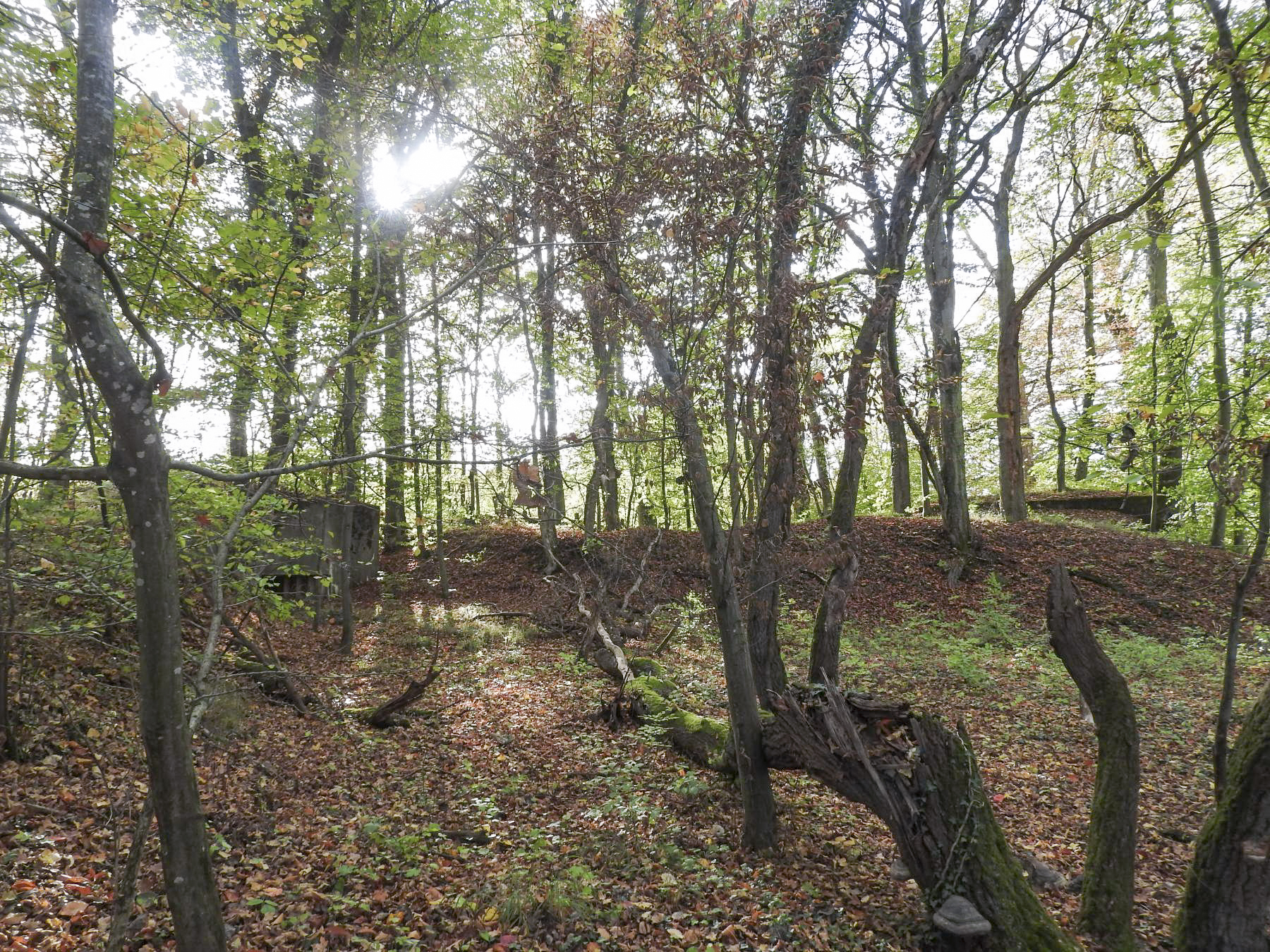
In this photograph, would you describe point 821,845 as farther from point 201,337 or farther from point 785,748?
point 201,337

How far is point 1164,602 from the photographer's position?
1165 centimetres

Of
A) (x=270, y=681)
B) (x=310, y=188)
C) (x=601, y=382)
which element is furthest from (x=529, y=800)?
(x=310, y=188)

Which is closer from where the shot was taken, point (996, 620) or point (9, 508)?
point (9, 508)

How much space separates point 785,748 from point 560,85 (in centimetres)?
572

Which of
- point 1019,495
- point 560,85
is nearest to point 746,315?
point 560,85

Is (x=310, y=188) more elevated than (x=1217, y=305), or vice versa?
(x=310, y=188)

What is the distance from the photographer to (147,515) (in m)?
2.52

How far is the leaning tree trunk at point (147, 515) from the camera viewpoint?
246 cm

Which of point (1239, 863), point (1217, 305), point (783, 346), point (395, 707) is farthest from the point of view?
point (395, 707)

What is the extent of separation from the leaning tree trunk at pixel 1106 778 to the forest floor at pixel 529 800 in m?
0.54

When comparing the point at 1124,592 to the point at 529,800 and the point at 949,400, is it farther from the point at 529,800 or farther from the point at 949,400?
the point at 529,800

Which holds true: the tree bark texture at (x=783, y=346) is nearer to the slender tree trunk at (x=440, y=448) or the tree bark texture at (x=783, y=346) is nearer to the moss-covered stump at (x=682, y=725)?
the moss-covered stump at (x=682, y=725)

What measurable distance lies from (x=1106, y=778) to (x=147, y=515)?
5.22 meters

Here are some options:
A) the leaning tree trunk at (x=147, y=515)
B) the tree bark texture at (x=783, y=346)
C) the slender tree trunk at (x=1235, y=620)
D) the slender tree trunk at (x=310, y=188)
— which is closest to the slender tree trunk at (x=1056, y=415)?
the slender tree trunk at (x=1235, y=620)
